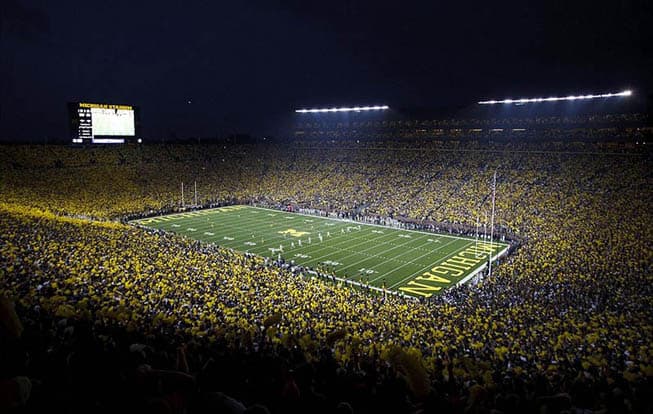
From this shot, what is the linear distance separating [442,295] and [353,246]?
1014 cm

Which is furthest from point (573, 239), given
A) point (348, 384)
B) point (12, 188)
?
point (12, 188)

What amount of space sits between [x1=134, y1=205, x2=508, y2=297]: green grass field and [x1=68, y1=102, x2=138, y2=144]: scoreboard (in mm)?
9530

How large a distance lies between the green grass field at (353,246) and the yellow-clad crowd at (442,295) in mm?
2550

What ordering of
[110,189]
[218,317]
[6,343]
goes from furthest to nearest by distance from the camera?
[110,189] → [218,317] → [6,343]

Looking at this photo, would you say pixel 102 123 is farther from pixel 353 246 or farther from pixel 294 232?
pixel 353 246

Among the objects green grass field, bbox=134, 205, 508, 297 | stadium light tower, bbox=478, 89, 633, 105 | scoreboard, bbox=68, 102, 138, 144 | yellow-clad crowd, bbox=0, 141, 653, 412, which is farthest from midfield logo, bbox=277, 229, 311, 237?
stadium light tower, bbox=478, 89, 633, 105

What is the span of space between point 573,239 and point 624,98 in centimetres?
2869

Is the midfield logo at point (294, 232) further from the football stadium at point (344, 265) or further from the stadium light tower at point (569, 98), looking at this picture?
the stadium light tower at point (569, 98)

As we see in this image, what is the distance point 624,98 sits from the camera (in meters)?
41.4

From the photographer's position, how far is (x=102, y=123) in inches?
1473

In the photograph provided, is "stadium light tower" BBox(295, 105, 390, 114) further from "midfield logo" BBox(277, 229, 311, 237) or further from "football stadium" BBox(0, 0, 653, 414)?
"midfield logo" BBox(277, 229, 311, 237)

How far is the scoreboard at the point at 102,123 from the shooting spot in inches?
1412

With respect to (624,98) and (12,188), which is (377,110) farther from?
(12,188)

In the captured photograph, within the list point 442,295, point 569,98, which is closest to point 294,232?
point 442,295
